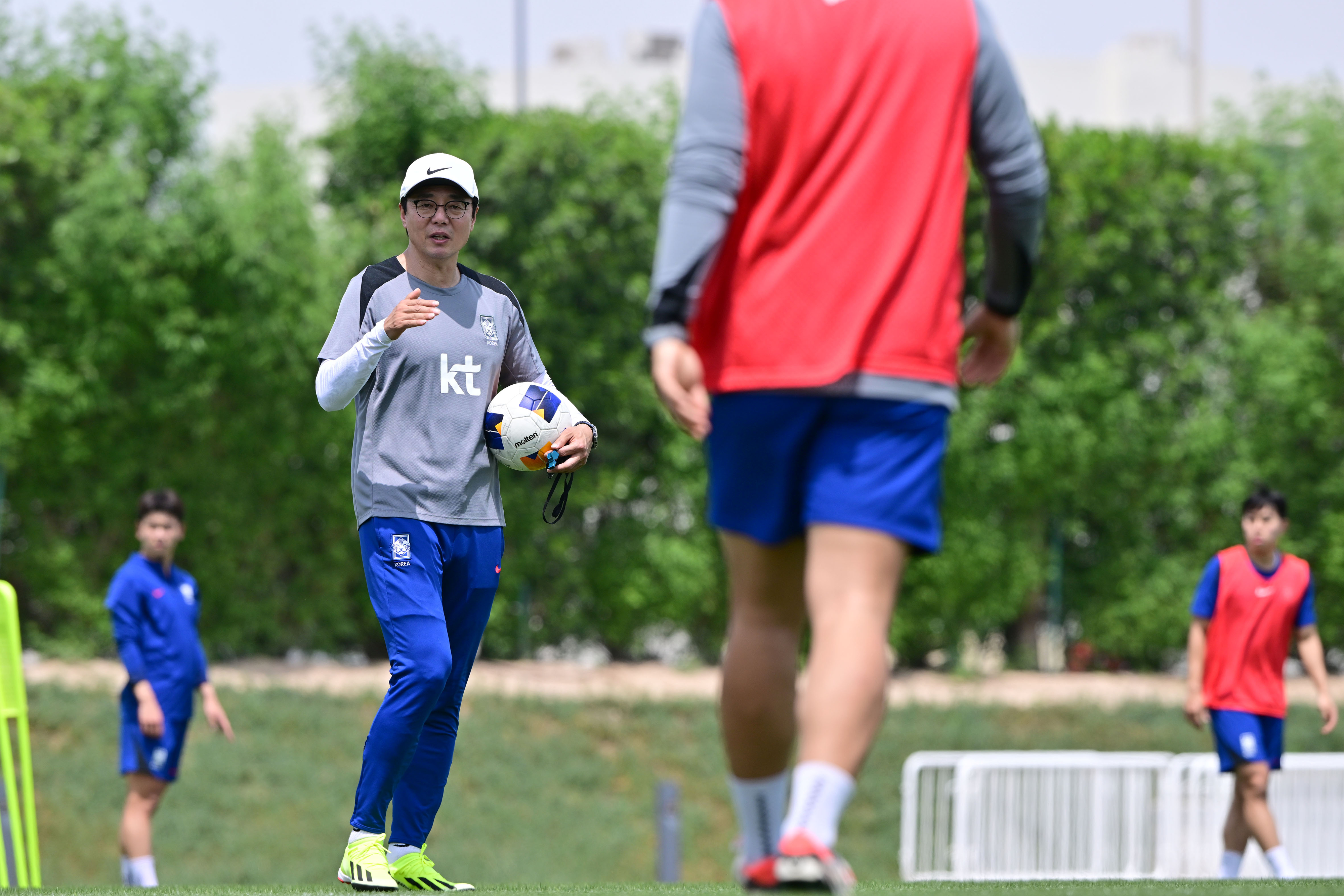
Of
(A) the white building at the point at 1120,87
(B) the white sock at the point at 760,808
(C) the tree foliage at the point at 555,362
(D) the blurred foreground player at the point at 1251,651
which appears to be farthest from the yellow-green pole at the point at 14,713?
(A) the white building at the point at 1120,87

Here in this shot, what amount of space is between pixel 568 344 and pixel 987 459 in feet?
16.0

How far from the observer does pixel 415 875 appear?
186 inches

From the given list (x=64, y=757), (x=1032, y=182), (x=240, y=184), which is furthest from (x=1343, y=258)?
(x=1032, y=182)

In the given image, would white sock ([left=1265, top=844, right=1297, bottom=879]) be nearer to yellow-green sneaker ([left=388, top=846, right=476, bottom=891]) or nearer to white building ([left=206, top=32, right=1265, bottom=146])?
yellow-green sneaker ([left=388, top=846, right=476, bottom=891])

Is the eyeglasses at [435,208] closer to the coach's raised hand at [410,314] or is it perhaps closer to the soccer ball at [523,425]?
the coach's raised hand at [410,314]

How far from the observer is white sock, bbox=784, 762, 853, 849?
8.83 feet

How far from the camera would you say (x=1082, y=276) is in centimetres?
1767

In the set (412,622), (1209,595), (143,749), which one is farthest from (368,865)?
(1209,595)

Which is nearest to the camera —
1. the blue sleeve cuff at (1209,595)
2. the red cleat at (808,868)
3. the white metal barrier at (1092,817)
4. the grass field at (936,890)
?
the red cleat at (808,868)

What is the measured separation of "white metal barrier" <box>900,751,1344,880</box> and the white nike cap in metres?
9.01

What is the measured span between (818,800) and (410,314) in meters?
2.16

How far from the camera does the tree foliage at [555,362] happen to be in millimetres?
14773

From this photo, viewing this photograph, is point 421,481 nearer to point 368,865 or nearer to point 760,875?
point 368,865

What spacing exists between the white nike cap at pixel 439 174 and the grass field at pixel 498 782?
897 cm
